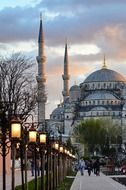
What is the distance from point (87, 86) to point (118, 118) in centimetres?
2166

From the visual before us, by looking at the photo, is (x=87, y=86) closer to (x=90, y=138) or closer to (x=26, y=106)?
(x=90, y=138)

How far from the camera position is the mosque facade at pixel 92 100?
173125 millimetres

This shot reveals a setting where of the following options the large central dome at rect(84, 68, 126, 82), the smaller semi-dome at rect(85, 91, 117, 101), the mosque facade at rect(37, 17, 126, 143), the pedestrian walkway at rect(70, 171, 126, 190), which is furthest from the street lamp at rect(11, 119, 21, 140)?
the large central dome at rect(84, 68, 126, 82)

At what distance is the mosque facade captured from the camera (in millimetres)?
173125

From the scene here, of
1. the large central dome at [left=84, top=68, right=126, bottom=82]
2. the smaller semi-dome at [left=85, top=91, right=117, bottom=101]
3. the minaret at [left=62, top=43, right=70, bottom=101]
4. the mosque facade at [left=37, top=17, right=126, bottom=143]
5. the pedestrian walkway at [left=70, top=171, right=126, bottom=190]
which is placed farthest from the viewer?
the large central dome at [left=84, top=68, right=126, bottom=82]

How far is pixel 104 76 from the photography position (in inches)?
7377

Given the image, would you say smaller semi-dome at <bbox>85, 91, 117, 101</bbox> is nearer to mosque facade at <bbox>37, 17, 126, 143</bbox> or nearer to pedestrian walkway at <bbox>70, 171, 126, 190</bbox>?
mosque facade at <bbox>37, 17, 126, 143</bbox>

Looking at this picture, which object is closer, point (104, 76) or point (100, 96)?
point (100, 96)

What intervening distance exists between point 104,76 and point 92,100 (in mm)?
11067

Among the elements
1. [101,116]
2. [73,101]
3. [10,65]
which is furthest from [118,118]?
[10,65]

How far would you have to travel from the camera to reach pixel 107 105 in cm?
17775

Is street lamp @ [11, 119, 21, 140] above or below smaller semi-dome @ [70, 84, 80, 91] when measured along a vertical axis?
below

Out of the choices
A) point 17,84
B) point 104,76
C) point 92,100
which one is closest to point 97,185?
point 17,84

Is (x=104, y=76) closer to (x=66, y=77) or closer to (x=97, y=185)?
(x=66, y=77)
